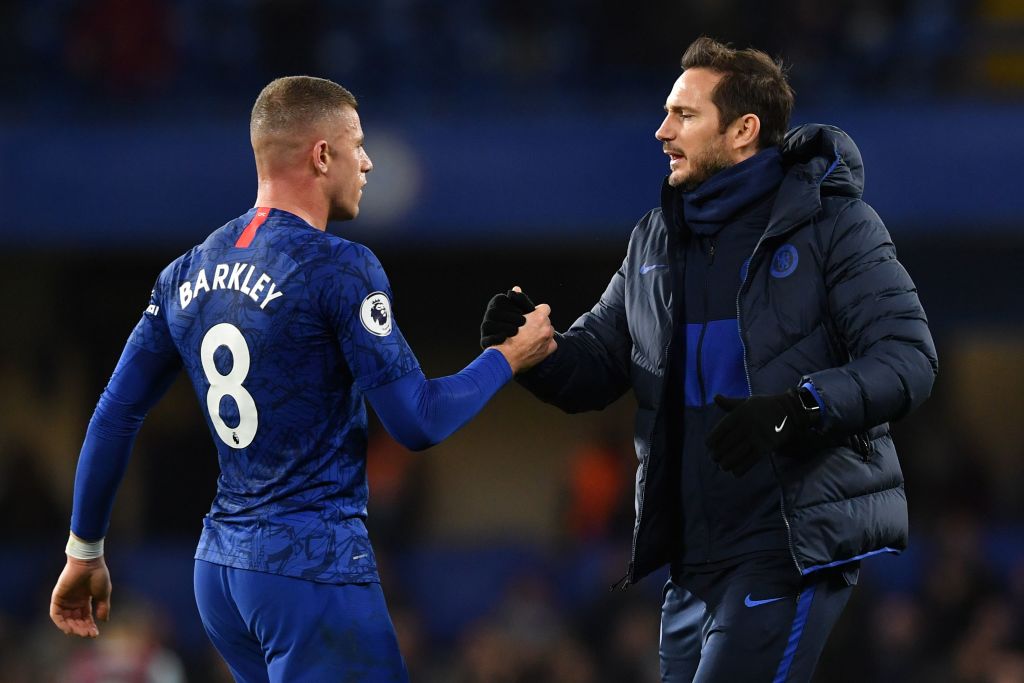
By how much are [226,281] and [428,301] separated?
8531 millimetres

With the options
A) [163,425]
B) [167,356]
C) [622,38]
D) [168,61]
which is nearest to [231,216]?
[168,61]

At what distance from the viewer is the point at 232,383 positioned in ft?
11.1

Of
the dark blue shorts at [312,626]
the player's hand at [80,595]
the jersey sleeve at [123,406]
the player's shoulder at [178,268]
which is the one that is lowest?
the player's hand at [80,595]

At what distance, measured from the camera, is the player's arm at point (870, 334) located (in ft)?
11.1

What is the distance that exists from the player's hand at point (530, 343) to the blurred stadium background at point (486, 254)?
14.5 feet

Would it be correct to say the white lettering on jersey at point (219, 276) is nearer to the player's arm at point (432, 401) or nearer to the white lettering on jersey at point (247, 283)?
the white lettering on jersey at point (247, 283)

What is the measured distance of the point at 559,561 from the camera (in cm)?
936

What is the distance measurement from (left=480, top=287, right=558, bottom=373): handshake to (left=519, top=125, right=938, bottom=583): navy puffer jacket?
24 cm

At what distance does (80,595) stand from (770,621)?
1728 mm

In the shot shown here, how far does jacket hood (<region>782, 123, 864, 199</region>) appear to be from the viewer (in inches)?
147

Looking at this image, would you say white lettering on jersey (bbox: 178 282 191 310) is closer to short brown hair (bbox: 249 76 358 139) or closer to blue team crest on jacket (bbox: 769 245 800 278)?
short brown hair (bbox: 249 76 358 139)

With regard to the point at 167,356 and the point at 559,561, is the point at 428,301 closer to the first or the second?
the point at 559,561

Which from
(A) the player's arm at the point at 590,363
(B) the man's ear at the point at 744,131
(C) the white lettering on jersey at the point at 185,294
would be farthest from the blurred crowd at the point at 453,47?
(C) the white lettering on jersey at the point at 185,294

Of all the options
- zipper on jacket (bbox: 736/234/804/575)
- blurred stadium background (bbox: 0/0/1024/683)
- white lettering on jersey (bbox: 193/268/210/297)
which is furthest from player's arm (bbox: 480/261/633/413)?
blurred stadium background (bbox: 0/0/1024/683)
